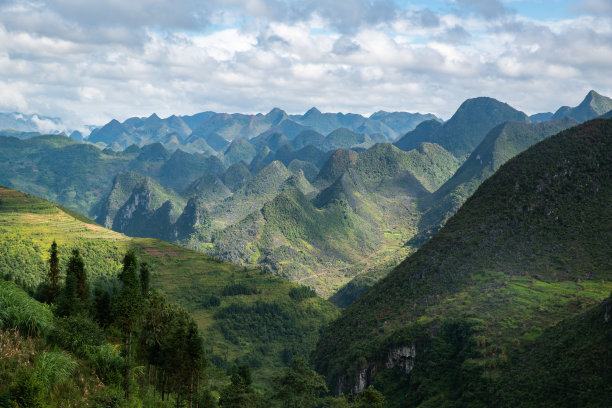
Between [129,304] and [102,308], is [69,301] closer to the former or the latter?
[102,308]

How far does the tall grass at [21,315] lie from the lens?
30141 mm

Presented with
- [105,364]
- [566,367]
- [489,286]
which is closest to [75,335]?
[105,364]

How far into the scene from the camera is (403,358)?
112 meters

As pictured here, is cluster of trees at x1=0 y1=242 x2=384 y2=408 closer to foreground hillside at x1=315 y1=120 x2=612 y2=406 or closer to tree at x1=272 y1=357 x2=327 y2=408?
tree at x1=272 y1=357 x2=327 y2=408

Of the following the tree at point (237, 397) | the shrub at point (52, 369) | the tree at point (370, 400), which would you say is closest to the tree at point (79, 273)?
the tree at point (237, 397)

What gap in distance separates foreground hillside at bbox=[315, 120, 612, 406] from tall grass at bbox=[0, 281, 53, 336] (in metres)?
80.6

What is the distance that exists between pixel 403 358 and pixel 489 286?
2958 cm

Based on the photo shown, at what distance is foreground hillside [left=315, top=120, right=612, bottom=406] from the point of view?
331 ft

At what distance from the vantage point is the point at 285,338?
198750 millimetres

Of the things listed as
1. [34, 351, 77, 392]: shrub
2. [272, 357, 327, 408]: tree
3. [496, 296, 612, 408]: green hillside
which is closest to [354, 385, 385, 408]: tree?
[272, 357, 327, 408]: tree

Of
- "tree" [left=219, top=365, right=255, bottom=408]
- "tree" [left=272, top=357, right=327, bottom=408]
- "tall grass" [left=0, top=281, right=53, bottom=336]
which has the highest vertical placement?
"tall grass" [left=0, top=281, right=53, bottom=336]

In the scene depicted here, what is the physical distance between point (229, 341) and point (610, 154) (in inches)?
5890

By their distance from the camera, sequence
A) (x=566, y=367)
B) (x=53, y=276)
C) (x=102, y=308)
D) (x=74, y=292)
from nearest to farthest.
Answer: (x=74, y=292) < (x=102, y=308) < (x=53, y=276) < (x=566, y=367)

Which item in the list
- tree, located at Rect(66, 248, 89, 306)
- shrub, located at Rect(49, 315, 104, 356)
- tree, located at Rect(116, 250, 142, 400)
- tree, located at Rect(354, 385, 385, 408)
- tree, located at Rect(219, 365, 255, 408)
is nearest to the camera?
shrub, located at Rect(49, 315, 104, 356)
